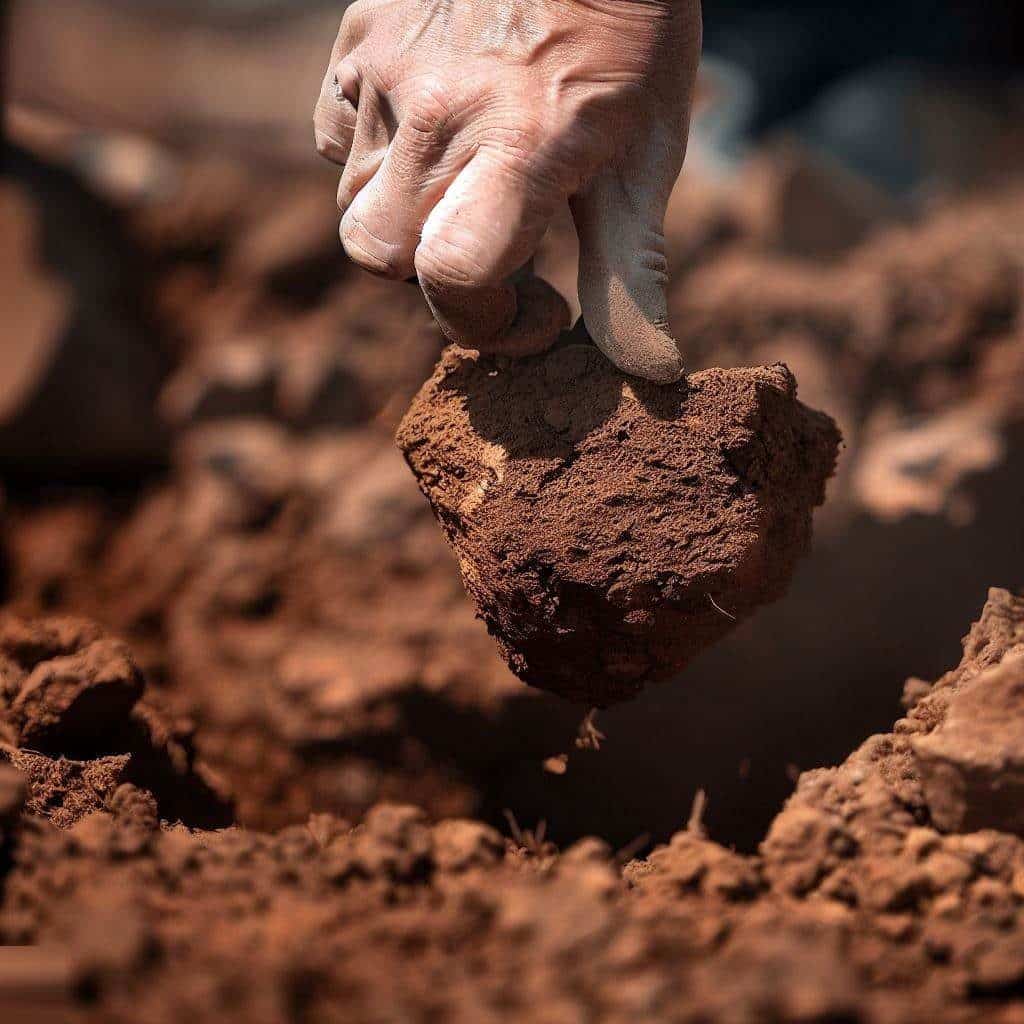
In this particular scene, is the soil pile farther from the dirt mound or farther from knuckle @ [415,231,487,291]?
knuckle @ [415,231,487,291]

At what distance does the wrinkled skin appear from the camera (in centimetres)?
107

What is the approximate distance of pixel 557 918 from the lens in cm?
78

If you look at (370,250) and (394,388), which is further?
(394,388)

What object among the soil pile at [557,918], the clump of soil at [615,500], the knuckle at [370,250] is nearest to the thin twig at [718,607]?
the clump of soil at [615,500]

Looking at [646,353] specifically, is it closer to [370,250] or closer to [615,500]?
[615,500]

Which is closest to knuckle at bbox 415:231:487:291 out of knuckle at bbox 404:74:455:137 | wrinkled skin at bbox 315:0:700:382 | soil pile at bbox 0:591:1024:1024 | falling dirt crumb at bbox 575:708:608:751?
wrinkled skin at bbox 315:0:700:382

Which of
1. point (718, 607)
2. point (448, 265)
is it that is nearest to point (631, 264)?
point (448, 265)

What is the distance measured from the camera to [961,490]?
7.86 ft

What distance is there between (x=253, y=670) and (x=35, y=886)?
62.9 inches

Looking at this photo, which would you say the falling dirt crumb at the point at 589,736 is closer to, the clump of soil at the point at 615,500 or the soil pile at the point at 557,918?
the clump of soil at the point at 615,500

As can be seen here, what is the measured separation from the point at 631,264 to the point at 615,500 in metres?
0.28

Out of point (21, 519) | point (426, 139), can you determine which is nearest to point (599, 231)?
point (426, 139)

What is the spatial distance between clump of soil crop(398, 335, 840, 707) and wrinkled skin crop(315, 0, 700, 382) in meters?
0.06

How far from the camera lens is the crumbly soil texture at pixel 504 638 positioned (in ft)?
2.61
